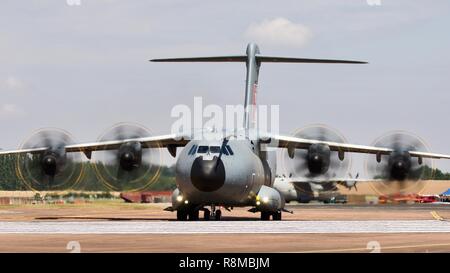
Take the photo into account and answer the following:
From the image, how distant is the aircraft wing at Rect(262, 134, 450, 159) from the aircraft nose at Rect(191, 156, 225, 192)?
7168 millimetres

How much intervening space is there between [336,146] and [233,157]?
841cm

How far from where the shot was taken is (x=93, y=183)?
81.2 meters

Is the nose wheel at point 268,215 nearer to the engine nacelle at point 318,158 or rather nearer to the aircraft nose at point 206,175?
the engine nacelle at point 318,158

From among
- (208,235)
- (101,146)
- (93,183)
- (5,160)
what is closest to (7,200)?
(93,183)

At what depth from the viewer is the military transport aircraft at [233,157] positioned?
3972 centimetres

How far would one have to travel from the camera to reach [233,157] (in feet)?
134

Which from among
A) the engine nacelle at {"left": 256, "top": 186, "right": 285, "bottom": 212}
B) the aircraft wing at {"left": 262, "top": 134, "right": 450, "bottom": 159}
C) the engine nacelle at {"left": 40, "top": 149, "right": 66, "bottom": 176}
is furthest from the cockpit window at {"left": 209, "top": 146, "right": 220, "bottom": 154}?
the engine nacelle at {"left": 40, "top": 149, "right": 66, "bottom": 176}

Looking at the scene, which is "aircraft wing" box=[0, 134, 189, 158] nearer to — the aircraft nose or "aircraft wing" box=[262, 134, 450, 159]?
"aircraft wing" box=[262, 134, 450, 159]

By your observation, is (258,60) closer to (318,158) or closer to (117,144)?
(318,158)

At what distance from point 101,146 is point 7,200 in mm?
60664

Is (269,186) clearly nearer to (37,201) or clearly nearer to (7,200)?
(37,201)

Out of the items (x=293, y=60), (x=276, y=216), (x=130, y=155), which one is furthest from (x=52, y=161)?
(x=293, y=60)

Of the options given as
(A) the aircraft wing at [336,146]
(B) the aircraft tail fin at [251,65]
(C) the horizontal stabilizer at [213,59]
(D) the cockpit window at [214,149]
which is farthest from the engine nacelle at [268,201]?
(C) the horizontal stabilizer at [213,59]
